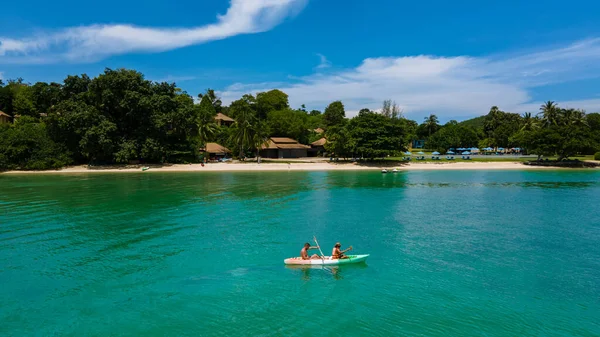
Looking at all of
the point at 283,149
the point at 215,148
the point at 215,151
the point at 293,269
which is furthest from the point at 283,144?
the point at 293,269

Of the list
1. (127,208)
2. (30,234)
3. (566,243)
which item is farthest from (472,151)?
(30,234)

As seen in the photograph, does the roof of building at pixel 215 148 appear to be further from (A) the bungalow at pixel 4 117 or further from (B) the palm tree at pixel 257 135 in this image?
(A) the bungalow at pixel 4 117

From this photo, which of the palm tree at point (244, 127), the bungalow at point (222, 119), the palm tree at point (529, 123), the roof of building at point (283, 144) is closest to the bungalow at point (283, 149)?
the roof of building at point (283, 144)

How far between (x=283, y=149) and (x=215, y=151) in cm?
1998

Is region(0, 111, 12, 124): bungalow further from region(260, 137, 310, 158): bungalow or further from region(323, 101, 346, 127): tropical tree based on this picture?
region(323, 101, 346, 127): tropical tree

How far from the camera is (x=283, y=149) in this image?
4296 inches

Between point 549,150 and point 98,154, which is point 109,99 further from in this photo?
point 549,150

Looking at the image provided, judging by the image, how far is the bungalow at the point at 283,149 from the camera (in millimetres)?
107750

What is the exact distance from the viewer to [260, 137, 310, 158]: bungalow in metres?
108

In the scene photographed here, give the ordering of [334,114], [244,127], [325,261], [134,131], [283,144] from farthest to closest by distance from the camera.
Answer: [334,114], [283,144], [244,127], [134,131], [325,261]

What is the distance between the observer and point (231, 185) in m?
57.3

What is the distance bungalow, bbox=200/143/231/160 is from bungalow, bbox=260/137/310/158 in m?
11.3

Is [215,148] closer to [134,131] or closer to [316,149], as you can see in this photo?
[134,131]

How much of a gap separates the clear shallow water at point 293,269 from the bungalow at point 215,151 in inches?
2317
